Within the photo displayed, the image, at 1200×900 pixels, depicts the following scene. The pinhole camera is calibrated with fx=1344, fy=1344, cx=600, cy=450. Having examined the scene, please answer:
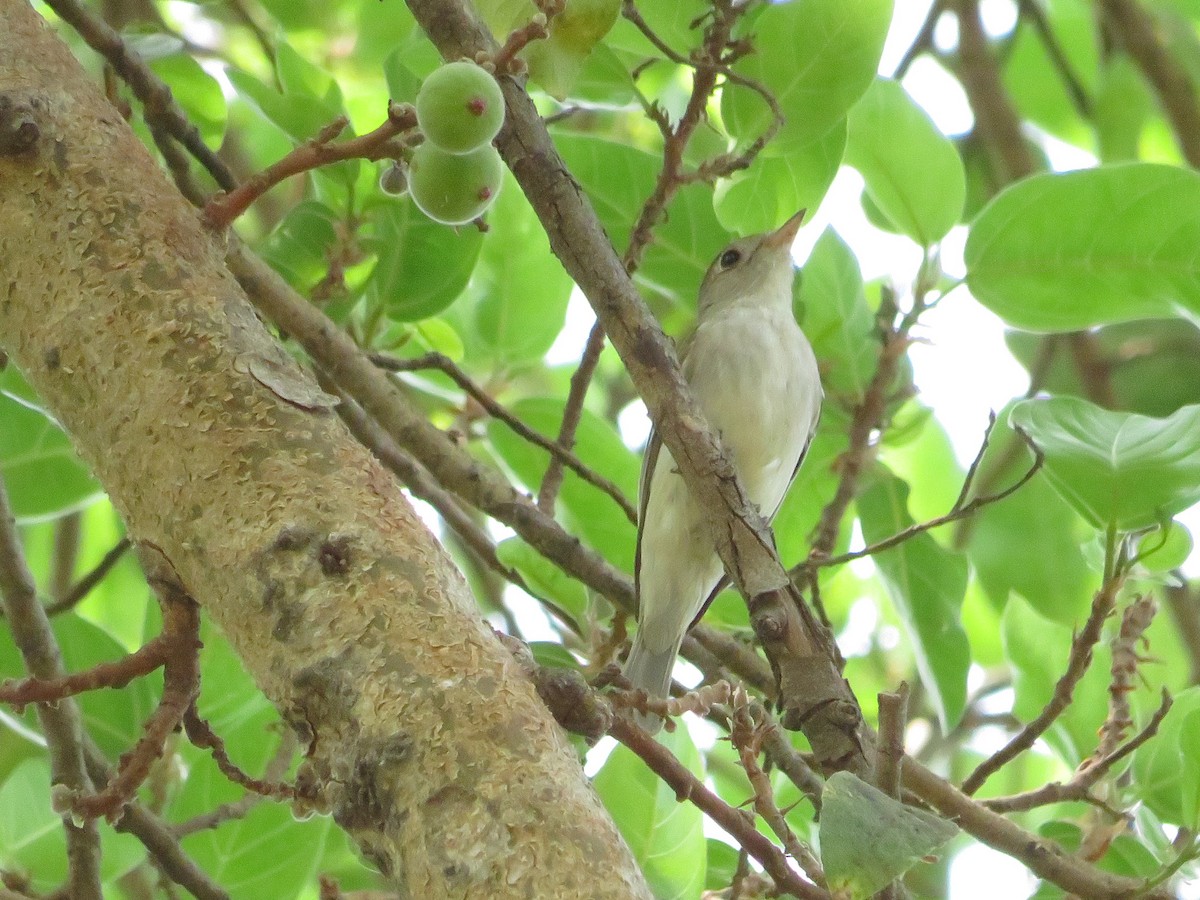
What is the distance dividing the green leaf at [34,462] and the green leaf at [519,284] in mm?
1162

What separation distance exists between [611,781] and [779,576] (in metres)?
0.93

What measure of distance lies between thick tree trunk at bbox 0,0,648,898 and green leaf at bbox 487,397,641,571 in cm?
186

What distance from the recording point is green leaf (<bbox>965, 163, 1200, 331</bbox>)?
3.05 m

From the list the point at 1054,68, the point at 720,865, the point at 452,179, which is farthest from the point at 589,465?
the point at 1054,68

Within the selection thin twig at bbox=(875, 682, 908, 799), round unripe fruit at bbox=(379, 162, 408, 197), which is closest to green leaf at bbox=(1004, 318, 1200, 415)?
round unripe fruit at bbox=(379, 162, 408, 197)

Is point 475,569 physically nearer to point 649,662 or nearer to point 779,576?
point 649,662

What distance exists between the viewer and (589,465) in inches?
147

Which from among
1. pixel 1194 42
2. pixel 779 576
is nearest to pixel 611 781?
pixel 779 576

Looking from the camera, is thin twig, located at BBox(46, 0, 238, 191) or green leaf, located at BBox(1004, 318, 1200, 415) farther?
green leaf, located at BBox(1004, 318, 1200, 415)

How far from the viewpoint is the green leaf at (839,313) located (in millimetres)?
3820

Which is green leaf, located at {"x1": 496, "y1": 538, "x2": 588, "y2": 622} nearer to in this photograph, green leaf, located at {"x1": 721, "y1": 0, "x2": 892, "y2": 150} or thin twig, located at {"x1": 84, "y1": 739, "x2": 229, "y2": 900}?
thin twig, located at {"x1": 84, "y1": 739, "x2": 229, "y2": 900}

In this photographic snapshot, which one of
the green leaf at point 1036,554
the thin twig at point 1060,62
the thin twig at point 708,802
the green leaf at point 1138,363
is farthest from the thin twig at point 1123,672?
the thin twig at point 1060,62

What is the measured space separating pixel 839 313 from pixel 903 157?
0.58 m

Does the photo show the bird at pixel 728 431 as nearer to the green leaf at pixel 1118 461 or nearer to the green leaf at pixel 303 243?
the green leaf at pixel 303 243
